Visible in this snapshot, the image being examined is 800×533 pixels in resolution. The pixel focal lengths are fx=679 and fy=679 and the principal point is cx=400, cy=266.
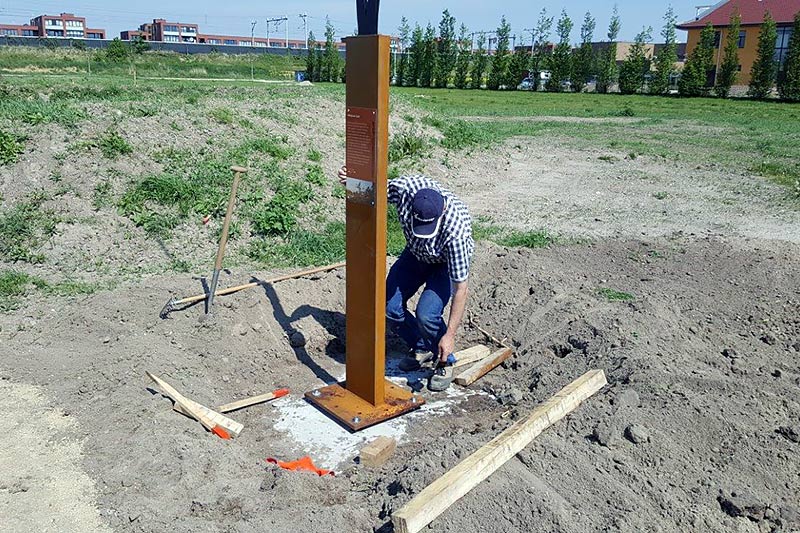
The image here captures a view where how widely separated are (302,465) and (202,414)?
2.44 feet

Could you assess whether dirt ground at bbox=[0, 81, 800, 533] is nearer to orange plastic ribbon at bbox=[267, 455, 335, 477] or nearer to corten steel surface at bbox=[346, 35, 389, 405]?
orange plastic ribbon at bbox=[267, 455, 335, 477]

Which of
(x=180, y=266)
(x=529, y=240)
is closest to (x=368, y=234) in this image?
(x=180, y=266)

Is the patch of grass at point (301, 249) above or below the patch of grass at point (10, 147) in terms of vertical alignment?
below

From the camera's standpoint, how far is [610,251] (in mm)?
7508

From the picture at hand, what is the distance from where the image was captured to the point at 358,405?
4625 mm

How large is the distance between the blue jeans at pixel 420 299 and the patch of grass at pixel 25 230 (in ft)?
13.6

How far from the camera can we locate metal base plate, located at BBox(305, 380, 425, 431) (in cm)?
447

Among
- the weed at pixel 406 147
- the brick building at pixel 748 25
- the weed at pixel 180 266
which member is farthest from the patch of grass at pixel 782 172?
the brick building at pixel 748 25

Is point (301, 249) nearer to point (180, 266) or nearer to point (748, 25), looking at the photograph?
point (180, 266)

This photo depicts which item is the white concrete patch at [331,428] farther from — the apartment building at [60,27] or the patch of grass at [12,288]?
the apartment building at [60,27]

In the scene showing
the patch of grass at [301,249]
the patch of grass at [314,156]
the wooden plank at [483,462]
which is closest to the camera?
the wooden plank at [483,462]

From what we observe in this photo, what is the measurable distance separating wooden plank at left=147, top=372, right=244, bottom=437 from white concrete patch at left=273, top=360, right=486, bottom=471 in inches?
14.5

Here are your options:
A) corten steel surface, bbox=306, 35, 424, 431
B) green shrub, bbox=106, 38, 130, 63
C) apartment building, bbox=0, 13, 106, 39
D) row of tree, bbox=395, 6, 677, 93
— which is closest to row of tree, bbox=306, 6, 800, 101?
row of tree, bbox=395, 6, 677, 93

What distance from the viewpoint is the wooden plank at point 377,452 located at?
399 centimetres
